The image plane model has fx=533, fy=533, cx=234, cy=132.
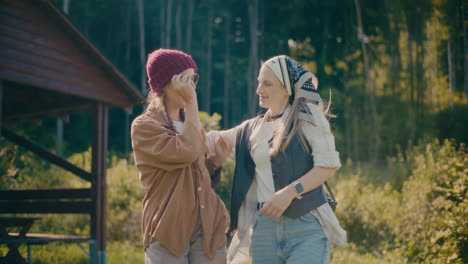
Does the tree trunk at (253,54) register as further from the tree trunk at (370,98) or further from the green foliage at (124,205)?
the green foliage at (124,205)

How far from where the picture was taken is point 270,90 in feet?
10.8

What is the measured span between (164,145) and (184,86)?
37cm

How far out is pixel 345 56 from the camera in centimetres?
2652

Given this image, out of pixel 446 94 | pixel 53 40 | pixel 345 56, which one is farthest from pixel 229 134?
pixel 345 56

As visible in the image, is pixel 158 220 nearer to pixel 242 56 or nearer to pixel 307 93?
pixel 307 93

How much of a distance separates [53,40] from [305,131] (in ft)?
17.8

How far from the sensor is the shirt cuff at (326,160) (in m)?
3.07

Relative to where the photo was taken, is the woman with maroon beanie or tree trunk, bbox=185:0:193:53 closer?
the woman with maroon beanie

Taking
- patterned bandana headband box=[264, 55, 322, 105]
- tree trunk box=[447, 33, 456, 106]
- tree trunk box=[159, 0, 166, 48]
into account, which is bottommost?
patterned bandana headband box=[264, 55, 322, 105]

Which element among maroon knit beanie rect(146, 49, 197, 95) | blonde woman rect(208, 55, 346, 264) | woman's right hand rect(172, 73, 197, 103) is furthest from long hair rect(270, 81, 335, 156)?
maroon knit beanie rect(146, 49, 197, 95)

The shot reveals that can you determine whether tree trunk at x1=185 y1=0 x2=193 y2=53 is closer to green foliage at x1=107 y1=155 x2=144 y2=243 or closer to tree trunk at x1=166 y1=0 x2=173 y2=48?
tree trunk at x1=166 y1=0 x2=173 y2=48

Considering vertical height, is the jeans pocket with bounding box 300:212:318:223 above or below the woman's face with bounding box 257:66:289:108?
below

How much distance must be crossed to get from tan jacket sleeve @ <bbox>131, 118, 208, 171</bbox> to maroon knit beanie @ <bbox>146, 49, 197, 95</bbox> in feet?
0.87

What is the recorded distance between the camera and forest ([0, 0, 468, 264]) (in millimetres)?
8570
